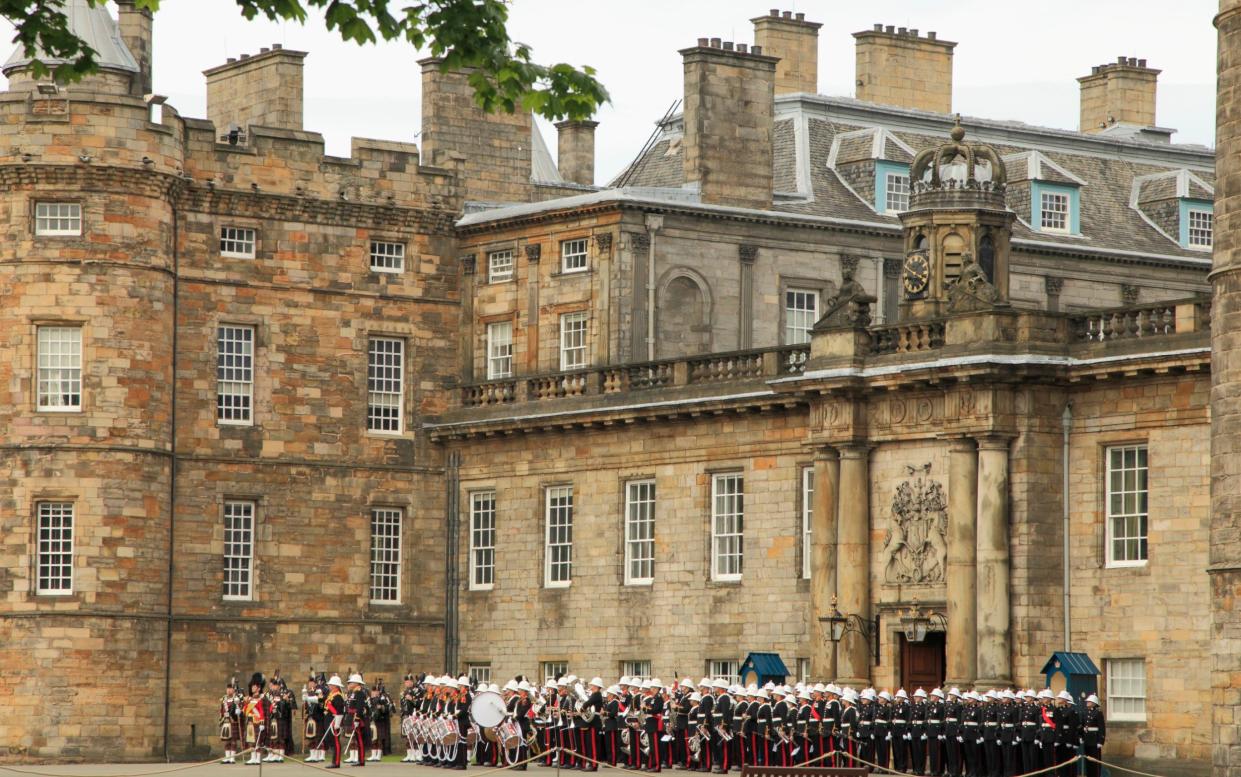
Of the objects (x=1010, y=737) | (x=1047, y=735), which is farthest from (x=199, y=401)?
(x=1047, y=735)

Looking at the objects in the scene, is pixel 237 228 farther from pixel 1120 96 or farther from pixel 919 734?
pixel 1120 96

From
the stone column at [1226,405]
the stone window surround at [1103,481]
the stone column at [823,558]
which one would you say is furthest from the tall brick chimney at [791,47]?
the stone column at [1226,405]

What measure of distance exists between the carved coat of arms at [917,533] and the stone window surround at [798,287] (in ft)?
32.4

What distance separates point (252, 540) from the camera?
177 feet

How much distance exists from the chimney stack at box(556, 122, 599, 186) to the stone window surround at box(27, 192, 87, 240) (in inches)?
764

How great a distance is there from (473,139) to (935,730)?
74.0 ft

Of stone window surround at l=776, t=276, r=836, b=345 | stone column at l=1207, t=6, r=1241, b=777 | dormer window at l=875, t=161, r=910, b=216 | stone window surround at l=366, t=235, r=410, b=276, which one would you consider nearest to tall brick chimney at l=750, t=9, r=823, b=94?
dormer window at l=875, t=161, r=910, b=216

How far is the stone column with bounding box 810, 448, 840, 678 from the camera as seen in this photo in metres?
46.3

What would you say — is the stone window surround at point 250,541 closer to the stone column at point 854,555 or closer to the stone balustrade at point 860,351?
the stone balustrade at point 860,351

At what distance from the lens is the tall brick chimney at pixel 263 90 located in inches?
2259

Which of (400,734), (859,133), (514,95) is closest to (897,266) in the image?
(859,133)

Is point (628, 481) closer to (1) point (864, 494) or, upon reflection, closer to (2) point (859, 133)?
(1) point (864, 494)

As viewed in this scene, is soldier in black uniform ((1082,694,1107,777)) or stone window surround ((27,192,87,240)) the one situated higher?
stone window surround ((27,192,87,240))

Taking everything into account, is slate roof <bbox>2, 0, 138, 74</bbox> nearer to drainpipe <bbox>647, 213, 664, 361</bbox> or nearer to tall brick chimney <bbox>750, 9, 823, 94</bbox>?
drainpipe <bbox>647, 213, 664, 361</bbox>
